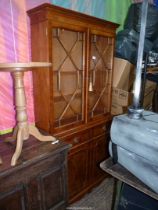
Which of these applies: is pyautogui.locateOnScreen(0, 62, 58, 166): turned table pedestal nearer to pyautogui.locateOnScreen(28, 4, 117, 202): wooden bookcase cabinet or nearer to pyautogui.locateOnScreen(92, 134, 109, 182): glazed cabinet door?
pyautogui.locateOnScreen(28, 4, 117, 202): wooden bookcase cabinet

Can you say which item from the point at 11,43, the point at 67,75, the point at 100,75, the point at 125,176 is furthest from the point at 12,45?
the point at 125,176

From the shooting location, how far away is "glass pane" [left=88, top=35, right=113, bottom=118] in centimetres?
172

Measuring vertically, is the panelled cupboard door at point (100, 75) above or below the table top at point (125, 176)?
above

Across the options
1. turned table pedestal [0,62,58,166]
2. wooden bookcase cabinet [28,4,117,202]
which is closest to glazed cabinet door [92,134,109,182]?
wooden bookcase cabinet [28,4,117,202]

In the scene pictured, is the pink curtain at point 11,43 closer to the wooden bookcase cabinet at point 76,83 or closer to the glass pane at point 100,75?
the wooden bookcase cabinet at point 76,83

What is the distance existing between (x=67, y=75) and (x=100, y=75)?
41cm

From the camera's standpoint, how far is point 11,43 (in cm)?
135

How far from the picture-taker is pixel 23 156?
1.11 meters

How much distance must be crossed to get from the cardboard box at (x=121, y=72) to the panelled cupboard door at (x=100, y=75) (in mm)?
154

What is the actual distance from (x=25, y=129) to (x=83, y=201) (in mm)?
1073

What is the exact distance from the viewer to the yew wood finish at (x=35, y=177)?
1021 millimetres

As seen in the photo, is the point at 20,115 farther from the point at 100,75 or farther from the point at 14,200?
the point at 100,75

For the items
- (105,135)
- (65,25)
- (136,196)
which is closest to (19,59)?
(65,25)

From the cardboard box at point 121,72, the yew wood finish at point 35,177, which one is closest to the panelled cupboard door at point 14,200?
the yew wood finish at point 35,177
